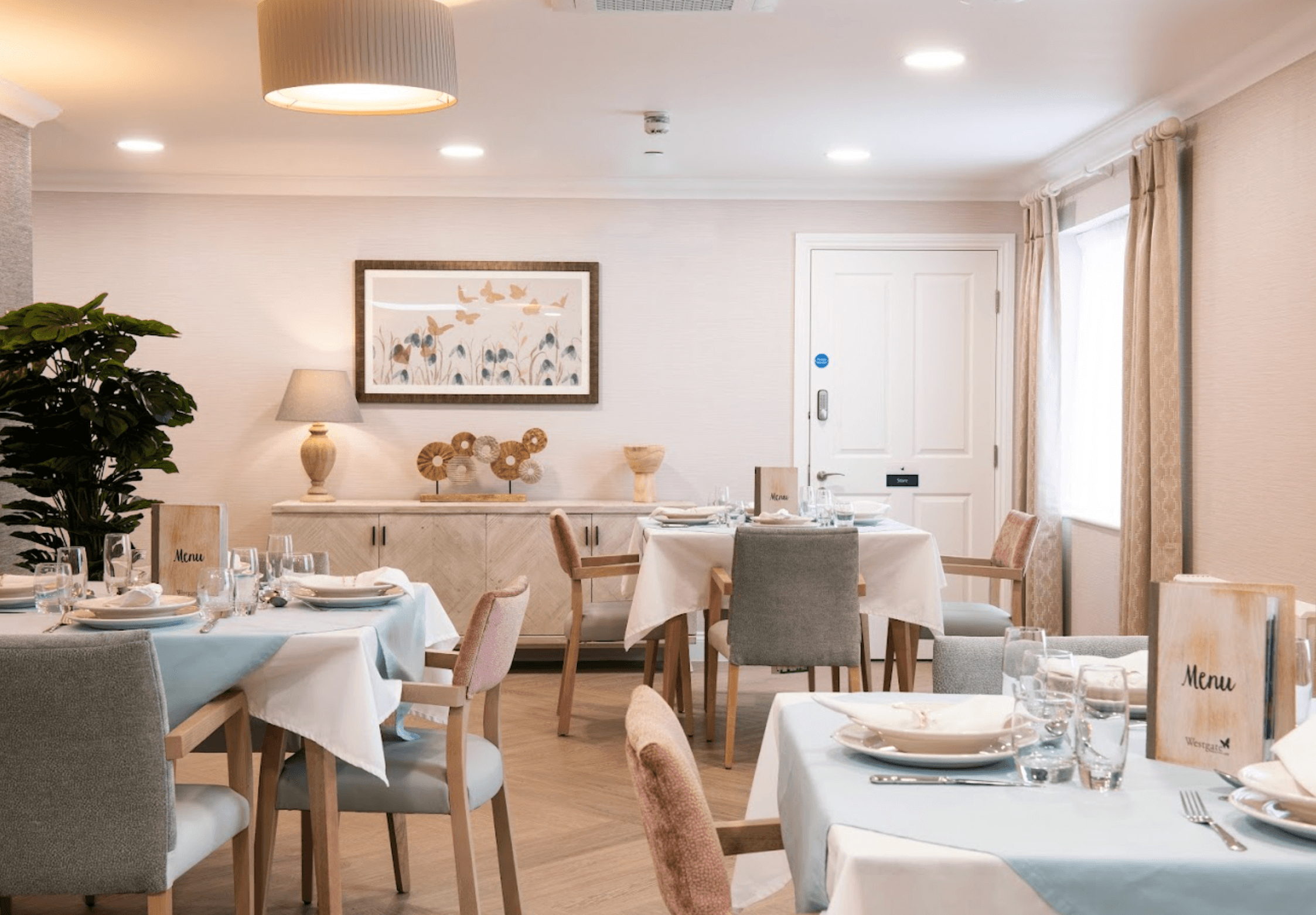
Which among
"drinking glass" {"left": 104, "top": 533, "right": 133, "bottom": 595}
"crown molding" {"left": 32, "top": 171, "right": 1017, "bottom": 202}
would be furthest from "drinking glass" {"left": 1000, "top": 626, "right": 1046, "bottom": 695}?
"crown molding" {"left": 32, "top": 171, "right": 1017, "bottom": 202}

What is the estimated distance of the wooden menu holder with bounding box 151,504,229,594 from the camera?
3248 millimetres

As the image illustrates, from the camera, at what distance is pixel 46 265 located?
22.8 feet

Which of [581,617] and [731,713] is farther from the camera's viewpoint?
[581,617]

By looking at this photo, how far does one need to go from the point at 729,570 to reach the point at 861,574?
528 millimetres

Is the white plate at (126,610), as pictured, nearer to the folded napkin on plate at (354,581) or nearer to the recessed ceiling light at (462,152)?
the folded napkin on plate at (354,581)

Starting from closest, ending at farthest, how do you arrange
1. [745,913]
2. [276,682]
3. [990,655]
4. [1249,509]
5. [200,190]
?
[990,655], [276,682], [745,913], [1249,509], [200,190]

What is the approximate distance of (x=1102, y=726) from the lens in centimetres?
166

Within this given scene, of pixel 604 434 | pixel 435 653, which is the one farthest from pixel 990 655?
pixel 604 434

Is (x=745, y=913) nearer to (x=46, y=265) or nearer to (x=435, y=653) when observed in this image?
(x=435, y=653)

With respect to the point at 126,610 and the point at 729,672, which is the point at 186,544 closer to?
the point at 126,610

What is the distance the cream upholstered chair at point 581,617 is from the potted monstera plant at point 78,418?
161 centimetres

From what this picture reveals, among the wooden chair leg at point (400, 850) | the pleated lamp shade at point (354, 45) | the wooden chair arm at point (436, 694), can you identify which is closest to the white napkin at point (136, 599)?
the wooden chair arm at point (436, 694)

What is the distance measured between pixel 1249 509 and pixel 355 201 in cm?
485

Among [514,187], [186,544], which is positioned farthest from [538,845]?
[514,187]
